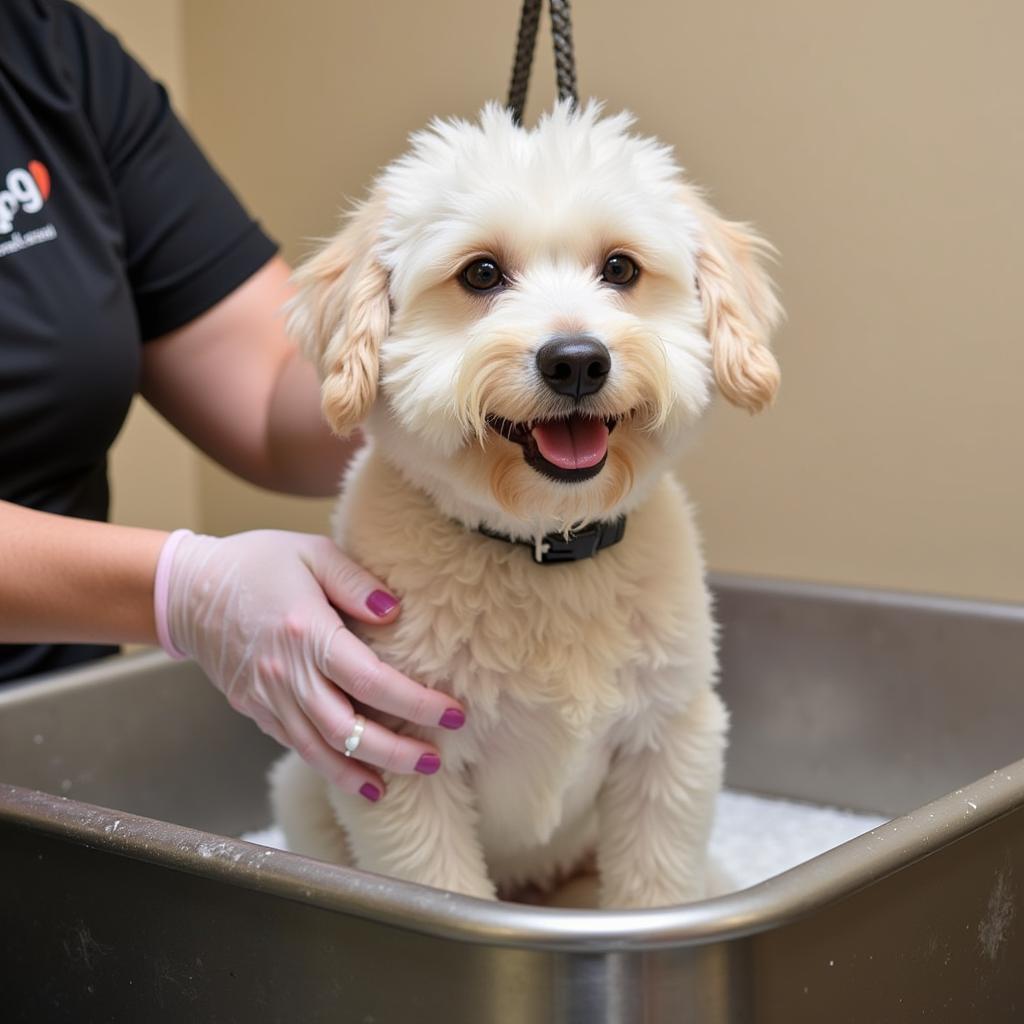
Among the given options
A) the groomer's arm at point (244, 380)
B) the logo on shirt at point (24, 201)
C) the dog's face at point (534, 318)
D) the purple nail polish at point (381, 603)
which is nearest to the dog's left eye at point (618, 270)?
the dog's face at point (534, 318)

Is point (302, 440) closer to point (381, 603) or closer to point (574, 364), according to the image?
point (381, 603)

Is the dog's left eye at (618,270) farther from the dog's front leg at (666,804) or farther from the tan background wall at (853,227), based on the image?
the tan background wall at (853,227)

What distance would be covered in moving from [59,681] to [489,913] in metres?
0.73

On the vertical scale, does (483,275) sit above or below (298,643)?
above

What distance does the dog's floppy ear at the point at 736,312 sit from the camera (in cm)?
77

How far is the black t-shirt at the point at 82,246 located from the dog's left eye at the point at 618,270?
1.75 feet

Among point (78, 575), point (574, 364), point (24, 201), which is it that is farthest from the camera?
point (24, 201)

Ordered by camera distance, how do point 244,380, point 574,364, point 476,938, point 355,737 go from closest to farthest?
point 476,938 < point 574,364 < point 355,737 < point 244,380

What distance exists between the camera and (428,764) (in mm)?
787

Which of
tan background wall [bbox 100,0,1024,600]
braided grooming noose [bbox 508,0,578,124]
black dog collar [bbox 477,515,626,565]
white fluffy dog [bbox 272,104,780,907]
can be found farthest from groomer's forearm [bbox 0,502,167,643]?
tan background wall [bbox 100,0,1024,600]

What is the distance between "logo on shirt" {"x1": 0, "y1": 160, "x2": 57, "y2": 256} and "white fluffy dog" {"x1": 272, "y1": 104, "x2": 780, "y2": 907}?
0.40 metres

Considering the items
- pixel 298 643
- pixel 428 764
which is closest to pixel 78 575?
pixel 298 643

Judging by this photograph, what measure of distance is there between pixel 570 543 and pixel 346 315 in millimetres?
191

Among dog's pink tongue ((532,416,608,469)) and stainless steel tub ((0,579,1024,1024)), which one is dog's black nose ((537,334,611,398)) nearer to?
dog's pink tongue ((532,416,608,469))
